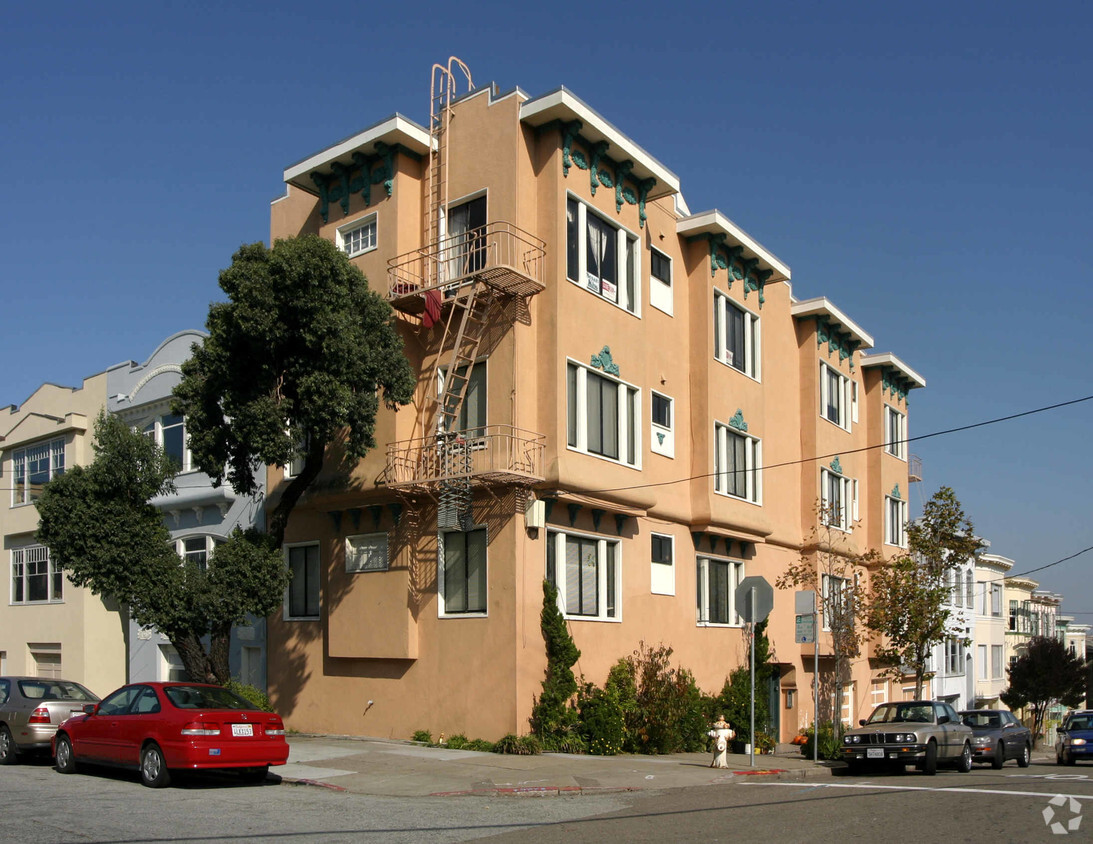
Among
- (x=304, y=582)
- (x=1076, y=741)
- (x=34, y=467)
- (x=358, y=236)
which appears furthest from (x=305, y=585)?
(x=1076, y=741)

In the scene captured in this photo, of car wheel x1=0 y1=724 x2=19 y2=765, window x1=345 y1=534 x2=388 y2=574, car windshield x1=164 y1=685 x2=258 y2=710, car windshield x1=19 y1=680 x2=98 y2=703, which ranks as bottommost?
car wheel x1=0 y1=724 x2=19 y2=765

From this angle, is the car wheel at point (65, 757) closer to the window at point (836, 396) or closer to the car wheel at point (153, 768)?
the car wheel at point (153, 768)

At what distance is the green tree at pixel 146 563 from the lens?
19.1m

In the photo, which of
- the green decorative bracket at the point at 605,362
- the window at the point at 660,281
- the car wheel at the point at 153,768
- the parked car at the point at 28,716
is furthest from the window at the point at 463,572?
the window at the point at 660,281

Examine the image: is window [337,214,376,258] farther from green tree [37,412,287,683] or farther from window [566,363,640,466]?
green tree [37,412,287,683]

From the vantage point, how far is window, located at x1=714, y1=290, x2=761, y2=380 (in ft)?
88.5

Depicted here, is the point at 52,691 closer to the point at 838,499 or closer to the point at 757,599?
the point at 757,599

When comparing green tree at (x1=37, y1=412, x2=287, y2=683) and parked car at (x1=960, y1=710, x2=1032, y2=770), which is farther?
parked car at (x1=960, y1=710, x2=1032, y2=770)

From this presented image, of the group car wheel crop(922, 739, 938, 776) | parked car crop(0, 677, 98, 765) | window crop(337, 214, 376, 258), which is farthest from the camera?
window crop(337, 214, 376, 258)

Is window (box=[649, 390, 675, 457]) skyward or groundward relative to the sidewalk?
skyward

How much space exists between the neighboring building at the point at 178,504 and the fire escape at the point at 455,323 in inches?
223

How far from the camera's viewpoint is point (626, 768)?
696 inches

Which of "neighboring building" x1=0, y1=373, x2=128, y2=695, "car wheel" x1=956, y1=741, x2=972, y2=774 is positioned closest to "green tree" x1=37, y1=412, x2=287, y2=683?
"neighboring building" x1=0, y1=373, x2=128, y2=695

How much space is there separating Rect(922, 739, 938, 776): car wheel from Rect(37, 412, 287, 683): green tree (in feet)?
39.1
